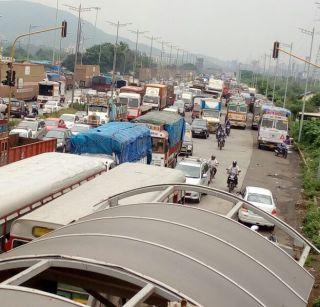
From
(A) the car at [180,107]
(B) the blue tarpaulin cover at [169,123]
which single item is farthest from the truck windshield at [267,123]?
(A) the car at [180,107]

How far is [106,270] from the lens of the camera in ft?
13.3

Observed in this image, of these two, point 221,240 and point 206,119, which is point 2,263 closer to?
point 221,240

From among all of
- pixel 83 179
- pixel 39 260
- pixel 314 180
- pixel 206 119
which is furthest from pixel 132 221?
pixel 206 119

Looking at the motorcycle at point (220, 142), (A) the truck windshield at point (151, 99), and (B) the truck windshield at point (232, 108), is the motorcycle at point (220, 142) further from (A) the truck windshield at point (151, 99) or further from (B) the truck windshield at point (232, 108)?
(A) the truck windshield at point (151, 99)

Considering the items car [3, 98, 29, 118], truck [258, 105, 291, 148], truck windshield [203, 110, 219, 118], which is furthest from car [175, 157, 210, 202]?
truck windshield [203, 110, 219, 118]

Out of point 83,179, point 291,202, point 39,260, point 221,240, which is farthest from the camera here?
point 291,202

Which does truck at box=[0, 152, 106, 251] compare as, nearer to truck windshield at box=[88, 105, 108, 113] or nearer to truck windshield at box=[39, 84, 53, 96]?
truck windshield at box=[88, 105, 108, 113]

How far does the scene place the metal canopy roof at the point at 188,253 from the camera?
424cm

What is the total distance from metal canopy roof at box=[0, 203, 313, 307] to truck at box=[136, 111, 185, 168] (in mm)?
18964

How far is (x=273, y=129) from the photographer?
39.2 m

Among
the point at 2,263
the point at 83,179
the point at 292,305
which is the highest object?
the point at 2,263

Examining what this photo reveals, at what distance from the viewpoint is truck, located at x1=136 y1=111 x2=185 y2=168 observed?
83.8ft

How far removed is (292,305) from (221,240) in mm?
849

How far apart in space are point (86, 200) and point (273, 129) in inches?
1172
